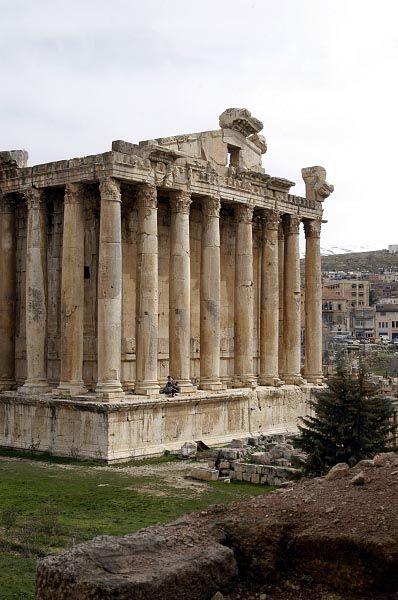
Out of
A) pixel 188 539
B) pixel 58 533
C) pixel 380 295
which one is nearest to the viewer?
pixel 188 539

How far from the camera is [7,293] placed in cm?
2702

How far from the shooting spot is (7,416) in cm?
2522

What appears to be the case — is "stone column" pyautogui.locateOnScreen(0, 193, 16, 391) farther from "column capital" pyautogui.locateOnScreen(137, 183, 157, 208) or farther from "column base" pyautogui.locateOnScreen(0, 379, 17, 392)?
"column capital" pyautogui.locateOnScreen(137, 183, 157, 208)

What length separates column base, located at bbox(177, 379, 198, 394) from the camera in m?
25.3

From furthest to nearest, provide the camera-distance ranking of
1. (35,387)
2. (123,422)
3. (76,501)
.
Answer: (35,387) → (123,422) → (76,501)

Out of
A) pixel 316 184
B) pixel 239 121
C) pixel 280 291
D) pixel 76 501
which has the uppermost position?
pixel 239 121

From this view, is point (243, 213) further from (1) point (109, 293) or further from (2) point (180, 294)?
(1) point (109, 293)

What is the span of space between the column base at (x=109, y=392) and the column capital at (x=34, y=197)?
611cm

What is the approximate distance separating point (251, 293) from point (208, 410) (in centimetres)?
482

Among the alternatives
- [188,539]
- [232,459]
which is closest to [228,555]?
[188,539]

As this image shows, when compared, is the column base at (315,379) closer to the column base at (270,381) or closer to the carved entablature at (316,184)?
Result: the column base at (270,381)

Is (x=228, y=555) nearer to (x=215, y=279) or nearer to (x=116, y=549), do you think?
(x=116, y=549)

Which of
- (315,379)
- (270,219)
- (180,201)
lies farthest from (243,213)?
(315,379)

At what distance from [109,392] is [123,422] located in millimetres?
925
